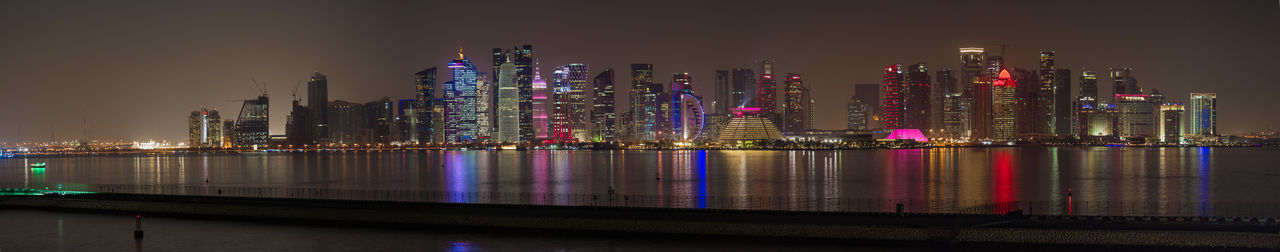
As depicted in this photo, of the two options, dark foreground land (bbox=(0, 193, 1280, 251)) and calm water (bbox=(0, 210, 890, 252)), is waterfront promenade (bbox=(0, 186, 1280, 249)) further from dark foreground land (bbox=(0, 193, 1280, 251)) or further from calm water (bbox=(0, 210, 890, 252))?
calm water (bbox=(0, 210, 890, 252))

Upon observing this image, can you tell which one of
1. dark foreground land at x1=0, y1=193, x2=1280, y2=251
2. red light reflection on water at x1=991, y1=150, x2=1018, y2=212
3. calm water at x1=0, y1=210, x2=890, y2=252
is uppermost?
dark foreground land at x1=0, y1=193, x2=1280, y2=251

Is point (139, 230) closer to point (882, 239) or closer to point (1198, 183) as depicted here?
point (882, 239)

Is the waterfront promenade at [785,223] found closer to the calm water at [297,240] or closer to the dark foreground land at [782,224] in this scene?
the dark foreground land at [782,224]

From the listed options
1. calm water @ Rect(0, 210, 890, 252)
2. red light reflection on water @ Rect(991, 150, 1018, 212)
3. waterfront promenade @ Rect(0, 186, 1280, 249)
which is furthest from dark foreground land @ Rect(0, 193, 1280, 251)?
red light reflection on water @ Rect(991, 150, 1018, 212)

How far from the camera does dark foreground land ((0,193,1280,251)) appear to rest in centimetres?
3112

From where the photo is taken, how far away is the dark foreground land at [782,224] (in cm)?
3112

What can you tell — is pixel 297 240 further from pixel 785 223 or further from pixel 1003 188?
pixel 1003 188

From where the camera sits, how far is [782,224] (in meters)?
35.8

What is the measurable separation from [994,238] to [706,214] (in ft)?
36.5

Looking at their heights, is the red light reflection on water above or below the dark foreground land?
below

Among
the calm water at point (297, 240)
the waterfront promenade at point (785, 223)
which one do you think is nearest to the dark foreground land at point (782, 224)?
the waterfront promenade at point (785, 223)

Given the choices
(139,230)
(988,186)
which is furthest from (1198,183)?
(139,230)

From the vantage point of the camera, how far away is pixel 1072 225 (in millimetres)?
32656

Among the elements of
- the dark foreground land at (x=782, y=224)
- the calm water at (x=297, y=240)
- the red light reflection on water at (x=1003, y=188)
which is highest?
the dark foreground land at (x=782, y=224)
